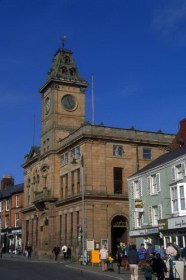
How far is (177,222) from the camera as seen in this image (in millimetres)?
33938

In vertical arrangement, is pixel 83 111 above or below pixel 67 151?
above

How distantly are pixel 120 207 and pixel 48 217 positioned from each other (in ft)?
39.5

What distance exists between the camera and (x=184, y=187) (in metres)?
34.5

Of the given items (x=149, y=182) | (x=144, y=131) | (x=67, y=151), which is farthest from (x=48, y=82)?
(x=149, y=182)

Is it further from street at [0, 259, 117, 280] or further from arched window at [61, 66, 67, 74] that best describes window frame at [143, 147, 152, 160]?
street at [0, 259, 117, 280]

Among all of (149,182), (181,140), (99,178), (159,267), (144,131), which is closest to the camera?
(159,267)

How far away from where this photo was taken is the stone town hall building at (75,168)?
1998 inches

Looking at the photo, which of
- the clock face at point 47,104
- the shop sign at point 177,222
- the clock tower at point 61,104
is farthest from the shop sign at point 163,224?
the clock face at point 47,104

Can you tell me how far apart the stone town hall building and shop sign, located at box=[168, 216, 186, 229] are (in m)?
12.0

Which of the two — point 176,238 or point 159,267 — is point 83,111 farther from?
point 159,267

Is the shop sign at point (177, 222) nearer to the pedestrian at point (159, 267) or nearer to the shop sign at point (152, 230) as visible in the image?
the shop sign at point (152, 230)

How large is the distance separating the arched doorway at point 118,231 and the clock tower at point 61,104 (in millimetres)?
14922

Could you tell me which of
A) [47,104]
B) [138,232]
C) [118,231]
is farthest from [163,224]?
[47,104]

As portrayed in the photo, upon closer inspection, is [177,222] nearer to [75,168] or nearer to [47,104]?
[75,168]
